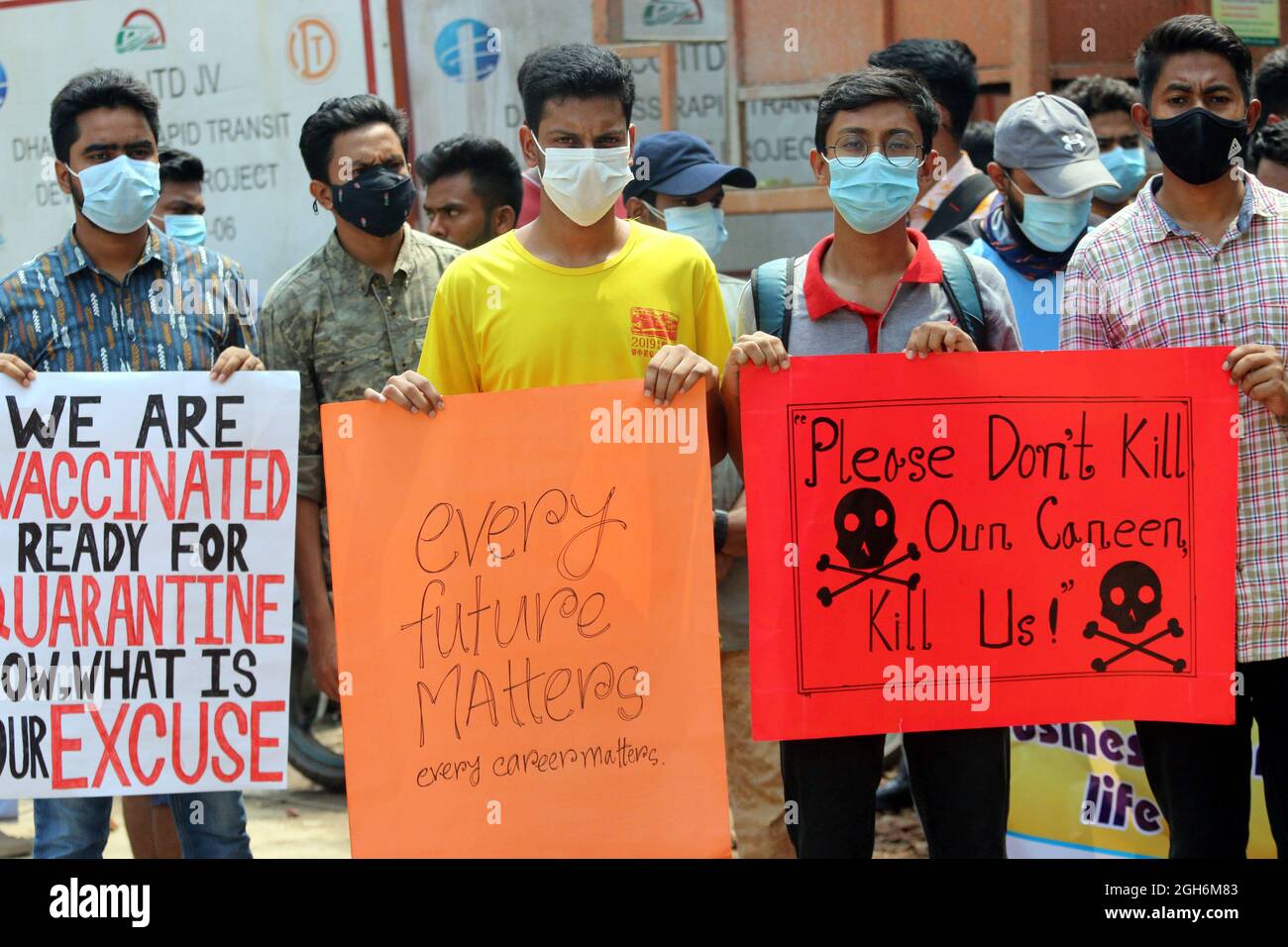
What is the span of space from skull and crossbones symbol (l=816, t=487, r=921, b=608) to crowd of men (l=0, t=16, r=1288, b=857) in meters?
0.31

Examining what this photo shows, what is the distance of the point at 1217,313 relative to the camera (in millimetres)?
3598

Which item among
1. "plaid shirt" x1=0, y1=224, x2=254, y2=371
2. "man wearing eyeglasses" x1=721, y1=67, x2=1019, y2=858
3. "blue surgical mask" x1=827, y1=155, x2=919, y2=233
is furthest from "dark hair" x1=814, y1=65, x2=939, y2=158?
"plaid shirt" x1=0, y1=224, x2=254, y2=371

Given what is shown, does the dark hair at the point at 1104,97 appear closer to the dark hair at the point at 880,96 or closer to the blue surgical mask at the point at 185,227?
the dark hair at the point at 880,96

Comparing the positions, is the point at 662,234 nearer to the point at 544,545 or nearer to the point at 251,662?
the point at 544,545

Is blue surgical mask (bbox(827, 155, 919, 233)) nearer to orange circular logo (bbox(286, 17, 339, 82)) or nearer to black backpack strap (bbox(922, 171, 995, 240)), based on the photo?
black backpack strap (bbox(922, 171, 995, 240))

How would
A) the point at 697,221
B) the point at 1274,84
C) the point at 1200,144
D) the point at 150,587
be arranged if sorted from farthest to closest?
the point at 1274,84, the point at 697,221, the point at 150,587, the point at 1200,144

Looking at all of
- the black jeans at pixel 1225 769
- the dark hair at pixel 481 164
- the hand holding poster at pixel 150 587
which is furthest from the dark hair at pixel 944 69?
the hand holding poster at pixel 150 587

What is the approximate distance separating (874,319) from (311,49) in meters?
4.25

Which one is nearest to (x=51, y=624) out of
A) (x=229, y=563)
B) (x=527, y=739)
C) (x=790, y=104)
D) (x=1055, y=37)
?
(x=229, y=563)

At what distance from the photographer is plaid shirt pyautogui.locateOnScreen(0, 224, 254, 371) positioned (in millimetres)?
4055

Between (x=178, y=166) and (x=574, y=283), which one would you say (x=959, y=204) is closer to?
(x=574, y=283)

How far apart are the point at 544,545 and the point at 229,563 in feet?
2.87

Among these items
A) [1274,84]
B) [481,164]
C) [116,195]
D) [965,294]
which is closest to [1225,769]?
[965,294]
